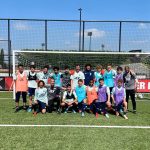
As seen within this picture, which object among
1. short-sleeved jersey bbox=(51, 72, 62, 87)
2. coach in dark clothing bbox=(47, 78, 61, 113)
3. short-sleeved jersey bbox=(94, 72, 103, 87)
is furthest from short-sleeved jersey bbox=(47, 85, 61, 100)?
short-sleeved jersey bbox=(94, 72, 103, 87)

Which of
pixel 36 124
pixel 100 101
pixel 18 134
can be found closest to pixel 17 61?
pixel 100 101

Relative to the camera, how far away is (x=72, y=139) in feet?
27.2

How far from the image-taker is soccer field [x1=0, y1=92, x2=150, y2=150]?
773cm

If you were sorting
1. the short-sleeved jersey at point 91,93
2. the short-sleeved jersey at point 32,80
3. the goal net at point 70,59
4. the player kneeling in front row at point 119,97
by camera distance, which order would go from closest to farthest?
1. the player kneeling in front row at point 119,97
2. the short-sleeved jersey at point 91,93
3. the short-sleeved jersey at point 32,80
4. the goal net at point 70,59

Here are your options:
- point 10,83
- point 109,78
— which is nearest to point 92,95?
point 109,78

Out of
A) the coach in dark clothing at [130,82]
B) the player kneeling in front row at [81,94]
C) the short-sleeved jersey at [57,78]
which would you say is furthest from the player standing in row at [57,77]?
the coach in dark clothing at [130,82]

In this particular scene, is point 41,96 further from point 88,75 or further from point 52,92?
point 88,75

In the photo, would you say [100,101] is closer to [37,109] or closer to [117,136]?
[37,109]

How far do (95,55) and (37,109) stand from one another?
6.36 meters

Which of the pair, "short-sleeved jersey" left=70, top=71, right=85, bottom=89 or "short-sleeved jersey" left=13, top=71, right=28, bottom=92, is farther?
"short-sleeved jersey" left=70, top=71, right=85, bottom=89

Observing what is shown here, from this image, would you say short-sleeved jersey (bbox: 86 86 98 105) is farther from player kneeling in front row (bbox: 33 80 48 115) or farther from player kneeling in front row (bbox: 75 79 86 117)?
player kneeling in front row (bbox: 33 80 48 115)

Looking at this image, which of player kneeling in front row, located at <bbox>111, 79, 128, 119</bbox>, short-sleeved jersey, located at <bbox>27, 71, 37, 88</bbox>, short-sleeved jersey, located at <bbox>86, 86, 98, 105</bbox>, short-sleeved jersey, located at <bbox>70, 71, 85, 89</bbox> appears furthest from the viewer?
short-sleeved jersey, located at <bbox>70, 71, 85, 89</bbox>

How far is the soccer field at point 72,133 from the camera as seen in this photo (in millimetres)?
7727

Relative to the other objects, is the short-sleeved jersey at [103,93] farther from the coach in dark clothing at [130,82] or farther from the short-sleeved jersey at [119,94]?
the coach in dark clothing at [130,82]
